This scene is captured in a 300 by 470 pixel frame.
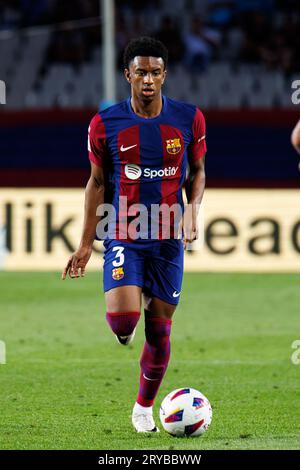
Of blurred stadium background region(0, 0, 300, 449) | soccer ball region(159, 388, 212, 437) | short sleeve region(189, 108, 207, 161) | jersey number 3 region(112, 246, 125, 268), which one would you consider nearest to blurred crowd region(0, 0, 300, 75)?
blurred stadium background region(0, 0, 300, 449)

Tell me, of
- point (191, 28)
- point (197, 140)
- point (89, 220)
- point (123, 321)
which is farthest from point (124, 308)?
point (191, 28)

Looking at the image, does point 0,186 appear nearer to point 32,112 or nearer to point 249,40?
point 32,112

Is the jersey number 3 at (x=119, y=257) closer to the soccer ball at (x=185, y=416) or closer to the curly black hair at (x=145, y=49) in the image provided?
the soccer ball at (x=185, y=416)

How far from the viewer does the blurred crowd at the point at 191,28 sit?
835 inches

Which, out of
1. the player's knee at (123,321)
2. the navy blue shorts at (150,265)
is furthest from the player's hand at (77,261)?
the player's knee at (123,321)

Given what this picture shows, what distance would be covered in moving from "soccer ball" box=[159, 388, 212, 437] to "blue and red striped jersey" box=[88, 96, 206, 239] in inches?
40.9

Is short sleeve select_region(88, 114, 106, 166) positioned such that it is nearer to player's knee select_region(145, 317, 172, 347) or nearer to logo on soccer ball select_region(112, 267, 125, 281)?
logo on soccer ball select_region(112, 267, 125, 281)

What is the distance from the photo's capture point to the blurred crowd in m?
21.2

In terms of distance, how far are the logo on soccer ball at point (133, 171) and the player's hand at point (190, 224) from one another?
0.35 metres

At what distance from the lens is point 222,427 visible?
7.55m

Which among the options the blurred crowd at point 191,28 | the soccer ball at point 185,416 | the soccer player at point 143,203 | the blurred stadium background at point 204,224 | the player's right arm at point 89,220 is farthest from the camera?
the blurred crowd at point 191,28

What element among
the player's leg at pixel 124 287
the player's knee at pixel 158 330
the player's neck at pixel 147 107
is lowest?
the player's knee at pixel 158 330

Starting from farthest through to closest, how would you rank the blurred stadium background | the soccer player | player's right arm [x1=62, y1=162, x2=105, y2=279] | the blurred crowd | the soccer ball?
the blurred crowd, the blurred stadium background, player's right arm [x1=62, y1=162, x2=105, y2=279], the soccer player, the soccer ball

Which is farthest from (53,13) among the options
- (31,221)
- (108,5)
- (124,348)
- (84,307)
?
(124,348)
